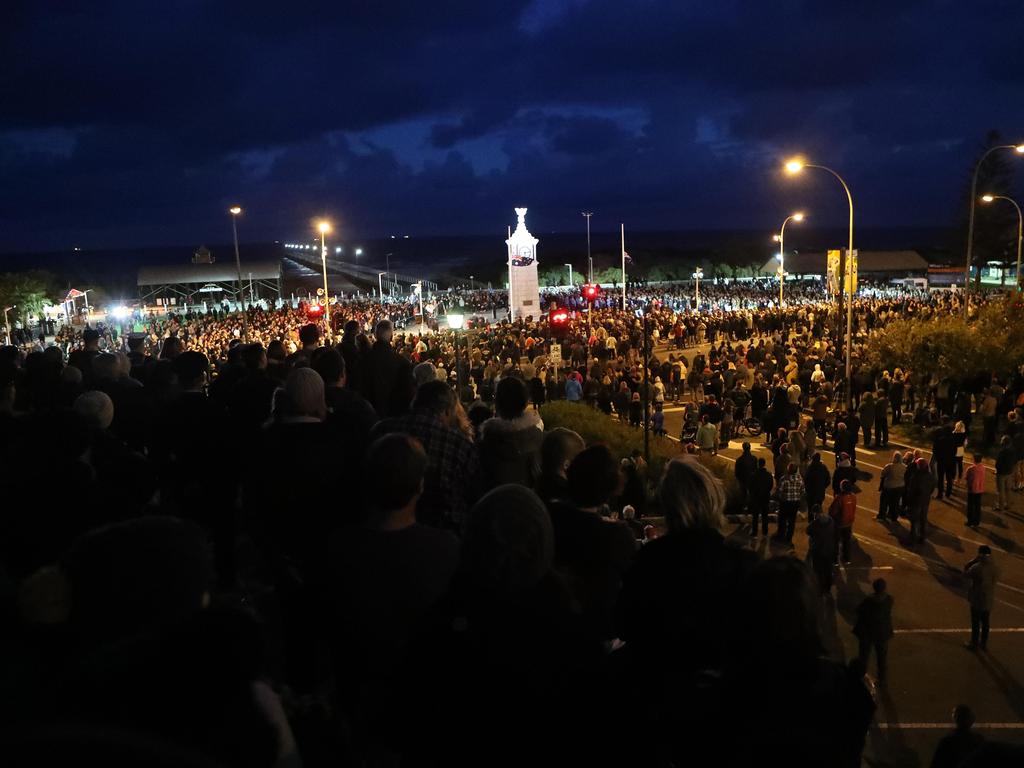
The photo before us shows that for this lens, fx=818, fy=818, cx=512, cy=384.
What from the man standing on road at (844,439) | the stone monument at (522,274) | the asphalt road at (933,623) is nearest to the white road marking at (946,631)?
the asphalt road at (933,623)

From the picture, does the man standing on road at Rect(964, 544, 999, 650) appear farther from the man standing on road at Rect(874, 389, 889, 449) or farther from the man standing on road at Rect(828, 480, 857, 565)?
the man standing on road at Rect(874, 389, 889, 449)

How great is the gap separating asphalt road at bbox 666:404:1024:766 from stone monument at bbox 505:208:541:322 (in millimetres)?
35610

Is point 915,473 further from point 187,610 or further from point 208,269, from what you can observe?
point 208,269

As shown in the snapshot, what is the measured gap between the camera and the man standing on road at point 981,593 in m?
8.90

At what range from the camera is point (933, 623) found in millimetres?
9867

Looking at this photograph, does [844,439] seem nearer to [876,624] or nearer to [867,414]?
[867,414]

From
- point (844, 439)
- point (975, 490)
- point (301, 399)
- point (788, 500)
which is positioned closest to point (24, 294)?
point (844, 439)

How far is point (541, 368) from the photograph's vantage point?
995 inches

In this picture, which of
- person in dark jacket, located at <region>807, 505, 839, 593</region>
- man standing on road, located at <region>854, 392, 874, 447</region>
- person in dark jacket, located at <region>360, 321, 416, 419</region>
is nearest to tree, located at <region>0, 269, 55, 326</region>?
man standing on road, located at <region>854, 392, 874, 447</region>

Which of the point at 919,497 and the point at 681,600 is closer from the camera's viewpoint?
the point at 681,600

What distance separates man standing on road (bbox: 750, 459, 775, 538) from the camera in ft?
41.9

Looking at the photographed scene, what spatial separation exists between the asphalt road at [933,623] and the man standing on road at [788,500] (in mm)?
310

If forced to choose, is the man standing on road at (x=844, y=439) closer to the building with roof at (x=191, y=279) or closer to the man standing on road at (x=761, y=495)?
the man standing on road at (x=761, y=495)

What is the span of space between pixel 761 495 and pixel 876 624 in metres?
4.77
